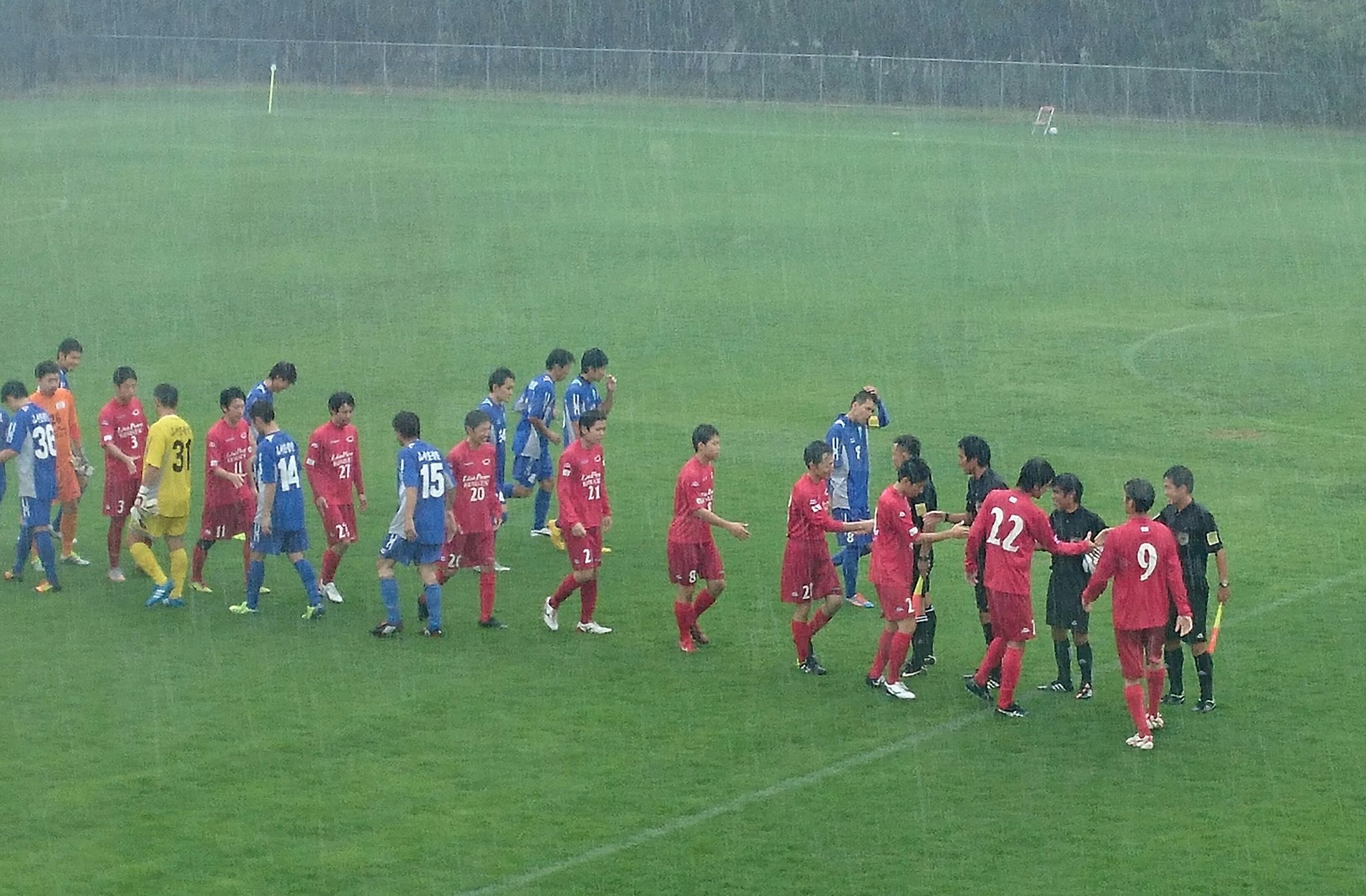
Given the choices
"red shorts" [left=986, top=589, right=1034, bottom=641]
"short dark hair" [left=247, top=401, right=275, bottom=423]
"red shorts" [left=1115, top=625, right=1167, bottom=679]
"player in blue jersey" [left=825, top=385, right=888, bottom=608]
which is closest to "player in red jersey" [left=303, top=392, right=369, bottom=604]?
"short dark hair" [left=247, top=401, right=275, bottom=423]

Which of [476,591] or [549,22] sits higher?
[549,22]

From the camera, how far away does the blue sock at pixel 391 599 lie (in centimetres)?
1441

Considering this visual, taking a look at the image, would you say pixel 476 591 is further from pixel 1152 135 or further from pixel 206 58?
pixel 206 58

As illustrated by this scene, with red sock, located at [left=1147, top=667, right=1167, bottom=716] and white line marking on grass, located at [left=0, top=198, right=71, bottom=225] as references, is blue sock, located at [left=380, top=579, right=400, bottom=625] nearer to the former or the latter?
red sock, located at [left=1147, top=667, right=1167, bottom=716]

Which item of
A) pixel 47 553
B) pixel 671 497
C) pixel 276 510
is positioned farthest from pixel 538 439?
pixel 47 553

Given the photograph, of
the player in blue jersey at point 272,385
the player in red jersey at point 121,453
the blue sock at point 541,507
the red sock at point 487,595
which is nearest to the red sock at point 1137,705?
the red sock at point 487,595

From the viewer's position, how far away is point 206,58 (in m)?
71.5

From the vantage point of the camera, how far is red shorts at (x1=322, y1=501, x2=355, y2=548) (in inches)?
591

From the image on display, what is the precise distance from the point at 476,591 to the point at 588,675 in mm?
2708

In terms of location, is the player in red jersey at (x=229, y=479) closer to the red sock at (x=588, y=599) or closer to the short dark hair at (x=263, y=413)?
the short dark hair at (x=263, y=413)

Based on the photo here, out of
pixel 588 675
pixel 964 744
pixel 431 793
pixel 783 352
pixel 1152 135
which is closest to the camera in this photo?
pixel 431 793

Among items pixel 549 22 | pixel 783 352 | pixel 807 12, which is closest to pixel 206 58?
pixel 549 22

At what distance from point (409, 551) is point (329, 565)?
4.14 ft

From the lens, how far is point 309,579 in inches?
590
